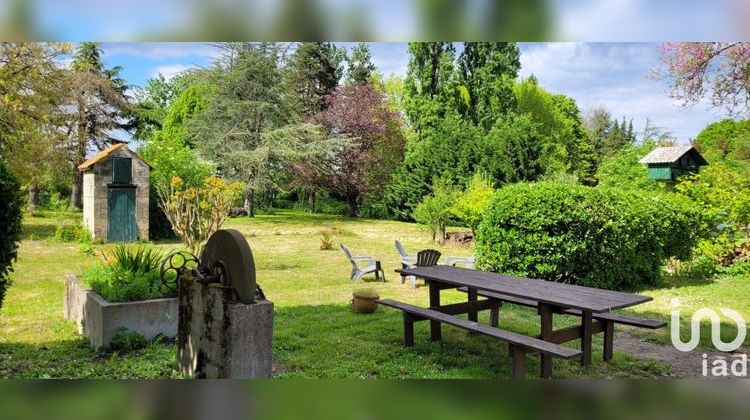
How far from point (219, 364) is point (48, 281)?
4333 mm

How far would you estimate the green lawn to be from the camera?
423 centimetres

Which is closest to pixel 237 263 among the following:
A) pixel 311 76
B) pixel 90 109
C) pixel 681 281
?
pixel 90 109

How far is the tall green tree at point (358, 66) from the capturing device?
13.3 m

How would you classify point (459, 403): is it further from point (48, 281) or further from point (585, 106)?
point (585, 106)

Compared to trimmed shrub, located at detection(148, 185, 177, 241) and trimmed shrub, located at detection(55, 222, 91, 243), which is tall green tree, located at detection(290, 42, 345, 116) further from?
trimmed shrub, located at detection(55, 222, 91, 243)

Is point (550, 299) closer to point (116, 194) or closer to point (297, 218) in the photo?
point (116, 194)

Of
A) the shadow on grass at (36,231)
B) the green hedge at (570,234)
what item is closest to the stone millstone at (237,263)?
the green hedge at (570,234)

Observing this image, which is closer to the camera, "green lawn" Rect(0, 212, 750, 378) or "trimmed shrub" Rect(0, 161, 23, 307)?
"trimmed shrub" Rect(0, 161, 23, 307)

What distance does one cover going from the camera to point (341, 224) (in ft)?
36.7

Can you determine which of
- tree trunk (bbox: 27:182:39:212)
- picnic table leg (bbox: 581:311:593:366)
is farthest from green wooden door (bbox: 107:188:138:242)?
picnic table leg (bbox: 581:311:593:366)

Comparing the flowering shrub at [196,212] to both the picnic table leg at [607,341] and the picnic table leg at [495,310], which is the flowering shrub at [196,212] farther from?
the picnic table leg at [607,341]

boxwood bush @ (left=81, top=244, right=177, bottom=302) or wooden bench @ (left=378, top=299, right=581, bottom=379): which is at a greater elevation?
boxwood bush @ (left=81, top=244, right=177, bottom=302)

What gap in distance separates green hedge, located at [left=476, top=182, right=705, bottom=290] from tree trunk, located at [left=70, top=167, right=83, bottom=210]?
573cm

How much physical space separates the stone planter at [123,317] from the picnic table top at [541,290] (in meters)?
2.01
